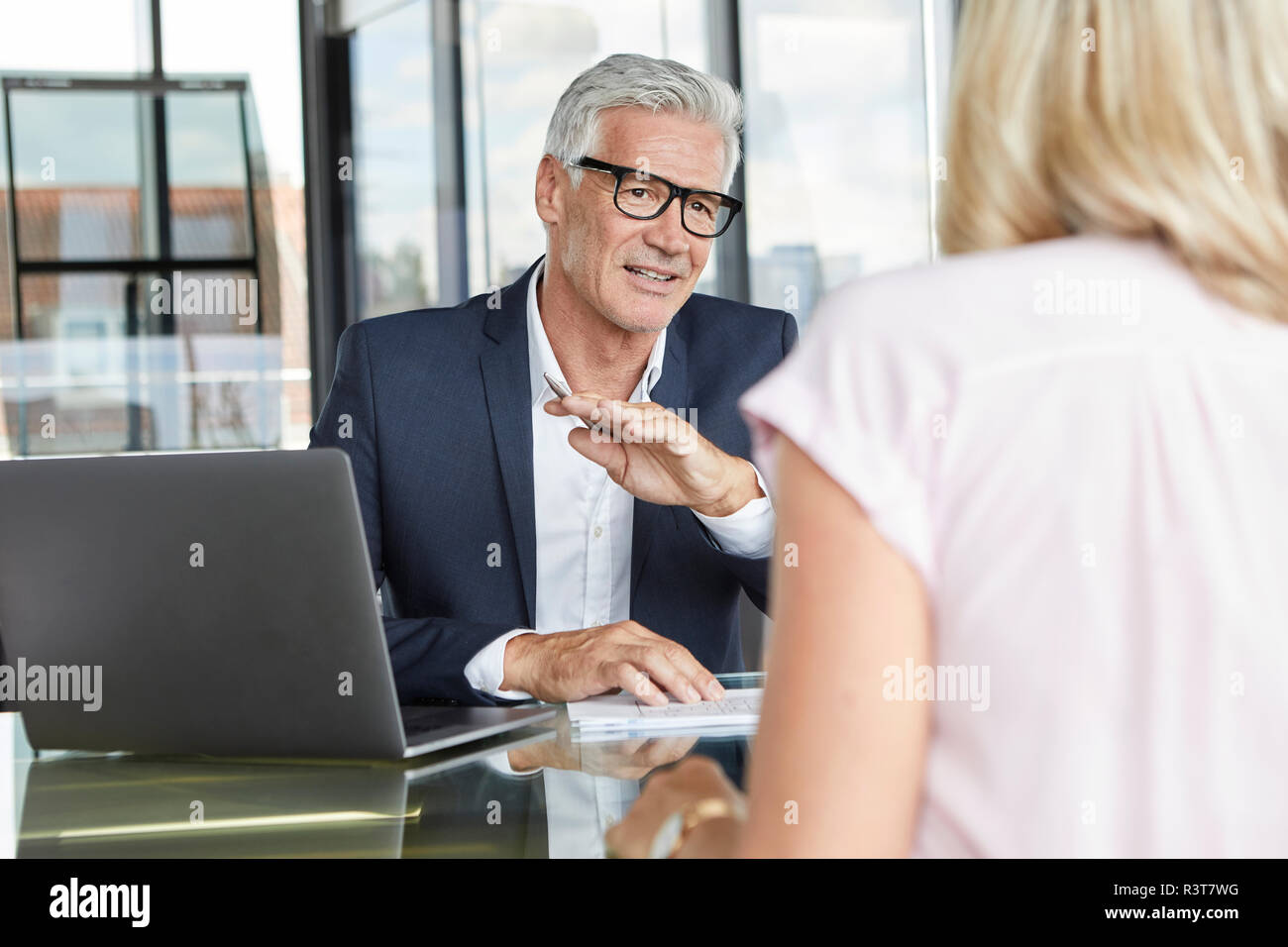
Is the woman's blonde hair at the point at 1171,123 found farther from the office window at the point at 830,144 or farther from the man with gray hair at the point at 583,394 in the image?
the office window at the point at 830,144

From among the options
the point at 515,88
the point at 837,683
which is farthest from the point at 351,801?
the point at 515,88

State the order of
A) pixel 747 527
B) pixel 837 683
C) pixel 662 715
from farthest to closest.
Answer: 1. pixel 747 527
2. pixel 662 715
3. pixel 837 683

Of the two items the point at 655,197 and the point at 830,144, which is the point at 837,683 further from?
the point at 830,144

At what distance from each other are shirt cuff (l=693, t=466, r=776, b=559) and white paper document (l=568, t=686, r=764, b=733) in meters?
0.34

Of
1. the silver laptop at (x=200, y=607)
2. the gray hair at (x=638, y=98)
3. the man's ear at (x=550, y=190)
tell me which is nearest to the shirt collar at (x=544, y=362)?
the man's ear at (x=550, y=190)

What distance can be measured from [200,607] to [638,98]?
1284 millimetres

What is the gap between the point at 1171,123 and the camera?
64cm

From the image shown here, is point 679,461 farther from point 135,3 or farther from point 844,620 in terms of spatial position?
point 135,3

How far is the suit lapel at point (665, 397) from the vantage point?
2.03 meters

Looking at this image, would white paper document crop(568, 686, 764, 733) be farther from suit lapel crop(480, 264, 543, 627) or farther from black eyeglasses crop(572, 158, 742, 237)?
black eyeglasses crop(572, 158, 742, 237)
